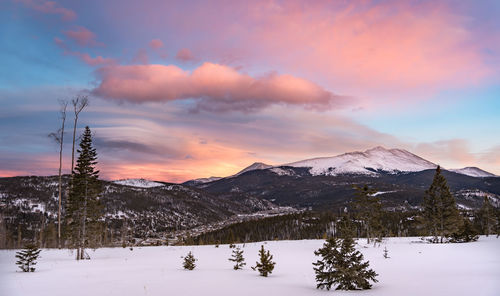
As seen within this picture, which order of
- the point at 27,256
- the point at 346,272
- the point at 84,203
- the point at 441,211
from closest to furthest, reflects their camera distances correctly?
the point at 346,272
the point at 27,256
the point at 84,203
the point at 441,211

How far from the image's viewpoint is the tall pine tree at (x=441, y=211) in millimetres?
44188

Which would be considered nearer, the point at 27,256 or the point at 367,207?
the point at 27,256

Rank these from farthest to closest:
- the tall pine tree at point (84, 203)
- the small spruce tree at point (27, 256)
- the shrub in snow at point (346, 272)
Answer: the tall pine tree at point (84, 203) < the small spruce tree at point (27, 256) < the shrub in snow at point (346, 272)

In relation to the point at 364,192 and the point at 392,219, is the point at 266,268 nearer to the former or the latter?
the point at 364,192

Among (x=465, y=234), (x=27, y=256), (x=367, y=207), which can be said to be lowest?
(x=465, y=234)

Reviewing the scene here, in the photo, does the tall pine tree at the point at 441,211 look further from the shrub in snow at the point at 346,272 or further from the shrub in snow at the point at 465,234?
the shrub in snow at the point at 346,272

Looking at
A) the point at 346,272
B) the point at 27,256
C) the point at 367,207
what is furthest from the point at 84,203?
the point at 367,207

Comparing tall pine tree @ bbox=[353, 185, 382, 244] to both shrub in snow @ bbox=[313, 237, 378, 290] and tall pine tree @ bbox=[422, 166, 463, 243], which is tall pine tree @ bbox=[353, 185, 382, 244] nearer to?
tall pine tree @ bbox=[422, 166, 463, 243]

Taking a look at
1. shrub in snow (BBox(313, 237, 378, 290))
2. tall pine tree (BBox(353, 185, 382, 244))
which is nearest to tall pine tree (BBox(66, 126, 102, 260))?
shrub in snow (BBox(313, 237, 378, 290))

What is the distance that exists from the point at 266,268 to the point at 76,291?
28.4ft

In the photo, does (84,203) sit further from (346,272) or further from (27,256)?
(346,272)

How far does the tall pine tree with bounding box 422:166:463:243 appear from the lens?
145ft

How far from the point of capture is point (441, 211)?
1796 inches

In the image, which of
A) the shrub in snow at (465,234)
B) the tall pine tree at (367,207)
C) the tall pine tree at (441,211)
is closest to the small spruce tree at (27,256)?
the tall pine tree at (367,207)
